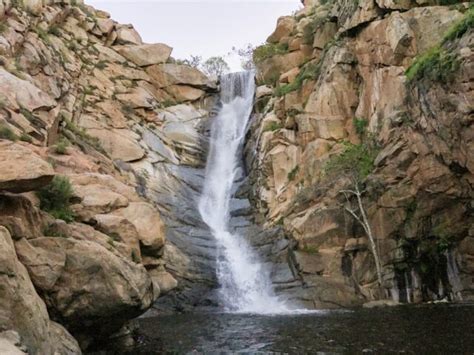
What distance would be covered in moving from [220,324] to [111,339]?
552cm

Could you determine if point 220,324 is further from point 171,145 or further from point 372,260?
point 171,145

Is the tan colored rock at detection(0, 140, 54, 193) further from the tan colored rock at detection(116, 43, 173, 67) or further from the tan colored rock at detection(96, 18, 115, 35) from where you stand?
the tan colored rock at detection(96, 18, 115, 35)

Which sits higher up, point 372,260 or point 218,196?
point 218,196

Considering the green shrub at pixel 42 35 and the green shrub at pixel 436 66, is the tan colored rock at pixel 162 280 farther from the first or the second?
the green shrub at pixel 42 35

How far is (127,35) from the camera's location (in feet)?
173

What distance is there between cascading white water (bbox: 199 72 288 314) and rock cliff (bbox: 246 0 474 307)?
2.16 m

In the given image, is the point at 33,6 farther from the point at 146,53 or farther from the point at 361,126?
the point at 361,126

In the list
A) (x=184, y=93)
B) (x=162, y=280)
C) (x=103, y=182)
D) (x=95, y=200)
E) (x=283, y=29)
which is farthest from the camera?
(x=184, y=93)

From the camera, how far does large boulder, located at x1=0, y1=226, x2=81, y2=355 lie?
8.73m

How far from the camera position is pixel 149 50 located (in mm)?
51500

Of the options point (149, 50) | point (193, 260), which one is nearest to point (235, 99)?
point (149, 50)

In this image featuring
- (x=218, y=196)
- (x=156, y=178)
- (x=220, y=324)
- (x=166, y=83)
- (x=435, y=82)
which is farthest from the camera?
(x=166, y=83)

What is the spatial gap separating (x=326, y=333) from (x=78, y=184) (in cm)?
1060

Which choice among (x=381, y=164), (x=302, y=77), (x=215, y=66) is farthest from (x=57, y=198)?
(x=215, y=66)
